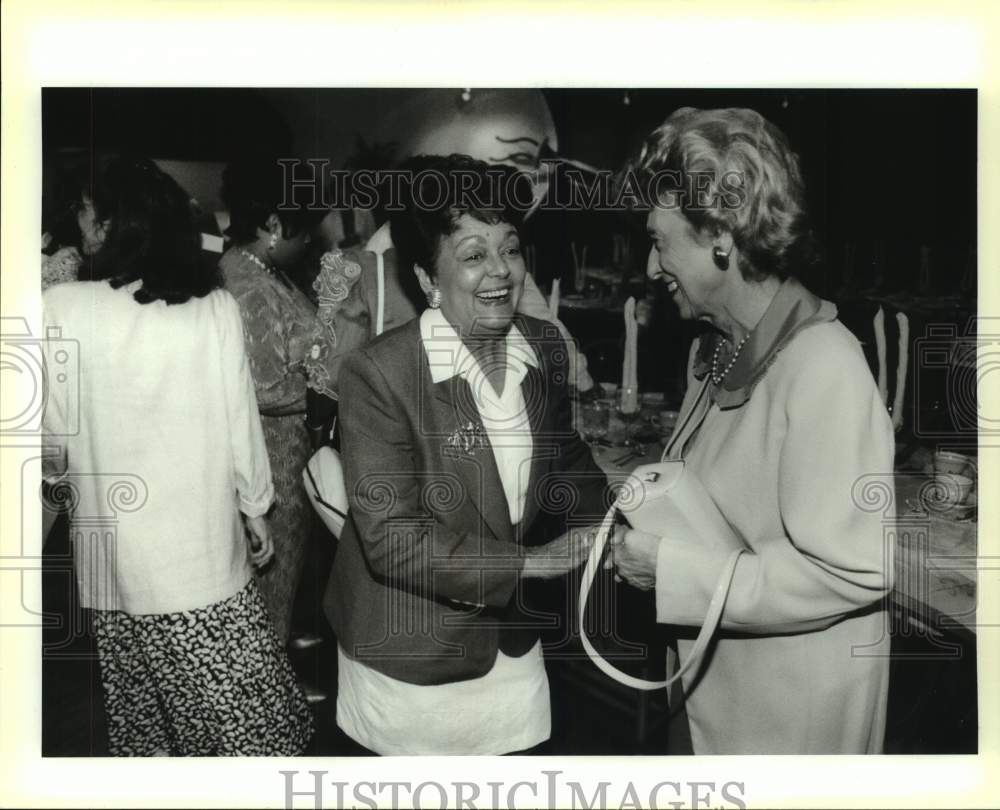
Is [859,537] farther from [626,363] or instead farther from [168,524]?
[168,524]

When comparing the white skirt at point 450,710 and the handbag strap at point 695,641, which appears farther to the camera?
the white skirt at point 450,710

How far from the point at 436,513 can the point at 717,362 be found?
0.78 meters

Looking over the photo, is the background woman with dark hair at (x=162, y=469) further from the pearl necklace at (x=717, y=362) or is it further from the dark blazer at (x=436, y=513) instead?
the pearl necklace at (x=717, y=362)

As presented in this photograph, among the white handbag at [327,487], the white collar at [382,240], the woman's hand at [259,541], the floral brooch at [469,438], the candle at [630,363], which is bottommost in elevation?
the woman's hand at [259,541]

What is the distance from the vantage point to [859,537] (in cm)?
287

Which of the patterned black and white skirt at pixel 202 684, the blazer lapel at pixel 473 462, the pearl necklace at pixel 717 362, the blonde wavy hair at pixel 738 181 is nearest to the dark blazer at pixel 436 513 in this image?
the blazer lapel at pixel 473 462

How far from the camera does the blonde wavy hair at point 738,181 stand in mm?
2793

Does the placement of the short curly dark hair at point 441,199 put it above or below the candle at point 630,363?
above

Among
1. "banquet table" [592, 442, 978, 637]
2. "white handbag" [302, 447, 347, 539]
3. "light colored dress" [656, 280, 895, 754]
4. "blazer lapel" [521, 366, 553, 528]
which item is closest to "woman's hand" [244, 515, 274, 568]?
"white handbag" [302, 447, 347, 539]

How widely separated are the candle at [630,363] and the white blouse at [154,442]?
917 mm

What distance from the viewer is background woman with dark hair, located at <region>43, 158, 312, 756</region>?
113 inches

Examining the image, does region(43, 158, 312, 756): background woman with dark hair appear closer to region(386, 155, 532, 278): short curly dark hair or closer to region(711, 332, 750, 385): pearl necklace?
region(386, 155, 532, 278): short curly dark hair

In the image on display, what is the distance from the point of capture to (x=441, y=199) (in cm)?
284

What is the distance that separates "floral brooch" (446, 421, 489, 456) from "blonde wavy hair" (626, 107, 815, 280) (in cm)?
71
